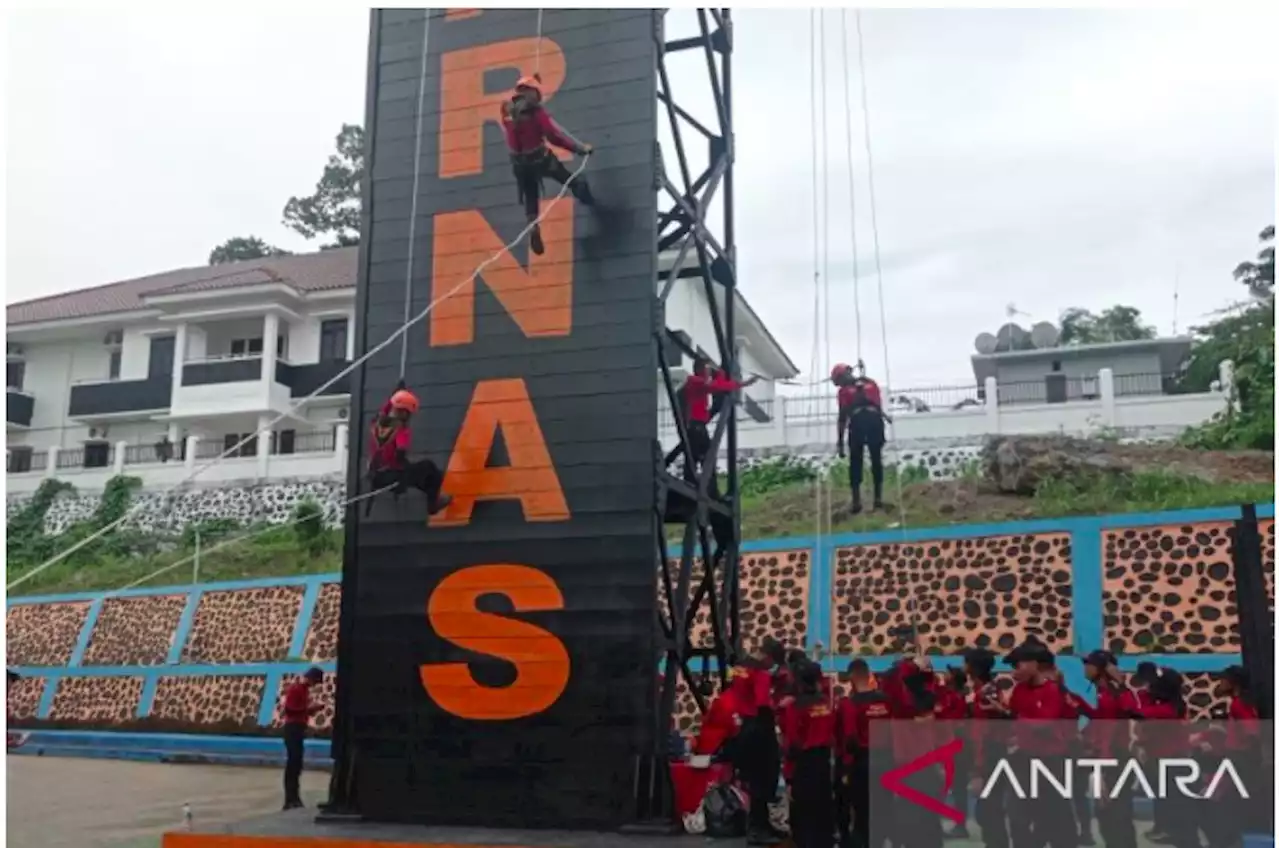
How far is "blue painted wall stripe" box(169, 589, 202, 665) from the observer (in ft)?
56.4

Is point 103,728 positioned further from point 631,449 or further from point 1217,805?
point 1217,805

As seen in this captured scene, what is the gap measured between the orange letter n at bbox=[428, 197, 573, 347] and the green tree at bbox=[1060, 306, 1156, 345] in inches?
736

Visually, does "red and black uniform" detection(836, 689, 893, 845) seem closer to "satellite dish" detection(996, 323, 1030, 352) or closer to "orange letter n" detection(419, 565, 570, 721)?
"orange letter n" detection(419, 565, 570, 721)

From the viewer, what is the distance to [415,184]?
8.36 m

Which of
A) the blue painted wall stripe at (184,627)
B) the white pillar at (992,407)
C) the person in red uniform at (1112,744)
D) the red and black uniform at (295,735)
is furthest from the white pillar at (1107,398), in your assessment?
the blue painted wall stripe at (184,627)

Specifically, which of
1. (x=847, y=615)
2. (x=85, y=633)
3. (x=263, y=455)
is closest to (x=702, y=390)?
(x=847, y=615)

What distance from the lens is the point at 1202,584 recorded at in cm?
1079

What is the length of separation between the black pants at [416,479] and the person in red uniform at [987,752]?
3695mm

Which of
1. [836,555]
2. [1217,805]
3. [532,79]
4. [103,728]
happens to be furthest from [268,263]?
[1217,805]

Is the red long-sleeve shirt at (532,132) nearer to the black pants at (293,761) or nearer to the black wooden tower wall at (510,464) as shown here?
the black wooden tower wall at (510,464)

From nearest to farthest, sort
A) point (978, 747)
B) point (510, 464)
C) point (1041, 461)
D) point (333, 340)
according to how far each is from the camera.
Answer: point (978, 747), point (510, 464), point (1041, 461), point (333, 340)

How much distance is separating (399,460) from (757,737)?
2971 millimetres

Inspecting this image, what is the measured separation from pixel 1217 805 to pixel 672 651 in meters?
3.34

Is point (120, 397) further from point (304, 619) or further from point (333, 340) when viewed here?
point (304, 619)
